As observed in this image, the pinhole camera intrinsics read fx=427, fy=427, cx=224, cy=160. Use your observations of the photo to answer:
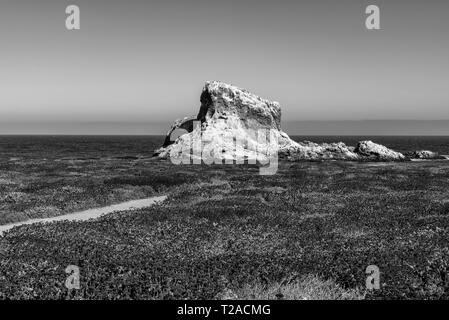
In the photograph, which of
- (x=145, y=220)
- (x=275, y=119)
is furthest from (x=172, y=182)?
(x=275, y=119)

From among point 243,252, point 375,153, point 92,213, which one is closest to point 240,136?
point 375,153

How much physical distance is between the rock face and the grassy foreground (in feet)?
158

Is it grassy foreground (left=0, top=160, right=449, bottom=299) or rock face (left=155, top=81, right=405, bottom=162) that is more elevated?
rock face (left=155, top=81, right=405, bottom=162)

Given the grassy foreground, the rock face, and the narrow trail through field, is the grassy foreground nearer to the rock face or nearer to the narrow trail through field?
the narrow trail through field

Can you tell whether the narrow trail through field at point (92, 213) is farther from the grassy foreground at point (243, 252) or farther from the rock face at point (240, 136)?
the rock face at point (240, 136)

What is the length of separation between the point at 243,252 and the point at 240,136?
65269 millimetres

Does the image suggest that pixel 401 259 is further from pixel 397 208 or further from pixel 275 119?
pixel 275 119

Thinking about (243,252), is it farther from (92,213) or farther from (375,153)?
(375,153)

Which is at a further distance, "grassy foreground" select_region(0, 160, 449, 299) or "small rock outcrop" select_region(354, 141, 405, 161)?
"small rock outcrop" select_region(354, 141, 405, 161)

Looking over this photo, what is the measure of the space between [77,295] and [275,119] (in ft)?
275

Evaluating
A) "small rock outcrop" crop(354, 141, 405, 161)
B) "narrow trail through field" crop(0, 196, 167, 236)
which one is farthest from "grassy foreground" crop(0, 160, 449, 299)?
"small rock outcrop" crop(354, 141, 405, 161)

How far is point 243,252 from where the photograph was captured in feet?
40.4

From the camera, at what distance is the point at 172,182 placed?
121 ft

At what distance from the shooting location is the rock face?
239 ft
